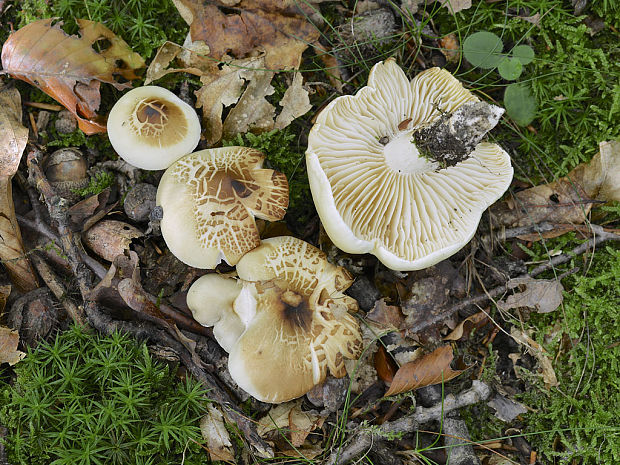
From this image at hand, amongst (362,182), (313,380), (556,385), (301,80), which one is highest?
(301,80)

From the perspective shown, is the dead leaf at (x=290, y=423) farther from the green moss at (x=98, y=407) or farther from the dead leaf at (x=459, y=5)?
the dead leaf at (x=459, y=5)

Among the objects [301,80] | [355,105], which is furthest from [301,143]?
[355,105]

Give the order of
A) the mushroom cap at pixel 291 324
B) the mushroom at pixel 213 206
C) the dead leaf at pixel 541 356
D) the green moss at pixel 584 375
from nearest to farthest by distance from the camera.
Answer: the mushroom cap at pixel 291 324, the mushroom at pixel 213 206, the green moss at pixel 584 375, the dead leaf at pixel 541 356

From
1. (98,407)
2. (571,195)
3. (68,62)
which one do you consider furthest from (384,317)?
(68,62)

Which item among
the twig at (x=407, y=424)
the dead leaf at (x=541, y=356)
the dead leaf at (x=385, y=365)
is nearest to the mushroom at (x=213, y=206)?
the dead leaf at (x=385, y=365)

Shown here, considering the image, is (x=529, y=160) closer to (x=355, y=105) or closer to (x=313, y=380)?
(x=355, y=105)

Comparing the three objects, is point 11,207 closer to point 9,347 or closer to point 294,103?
point 9,347
